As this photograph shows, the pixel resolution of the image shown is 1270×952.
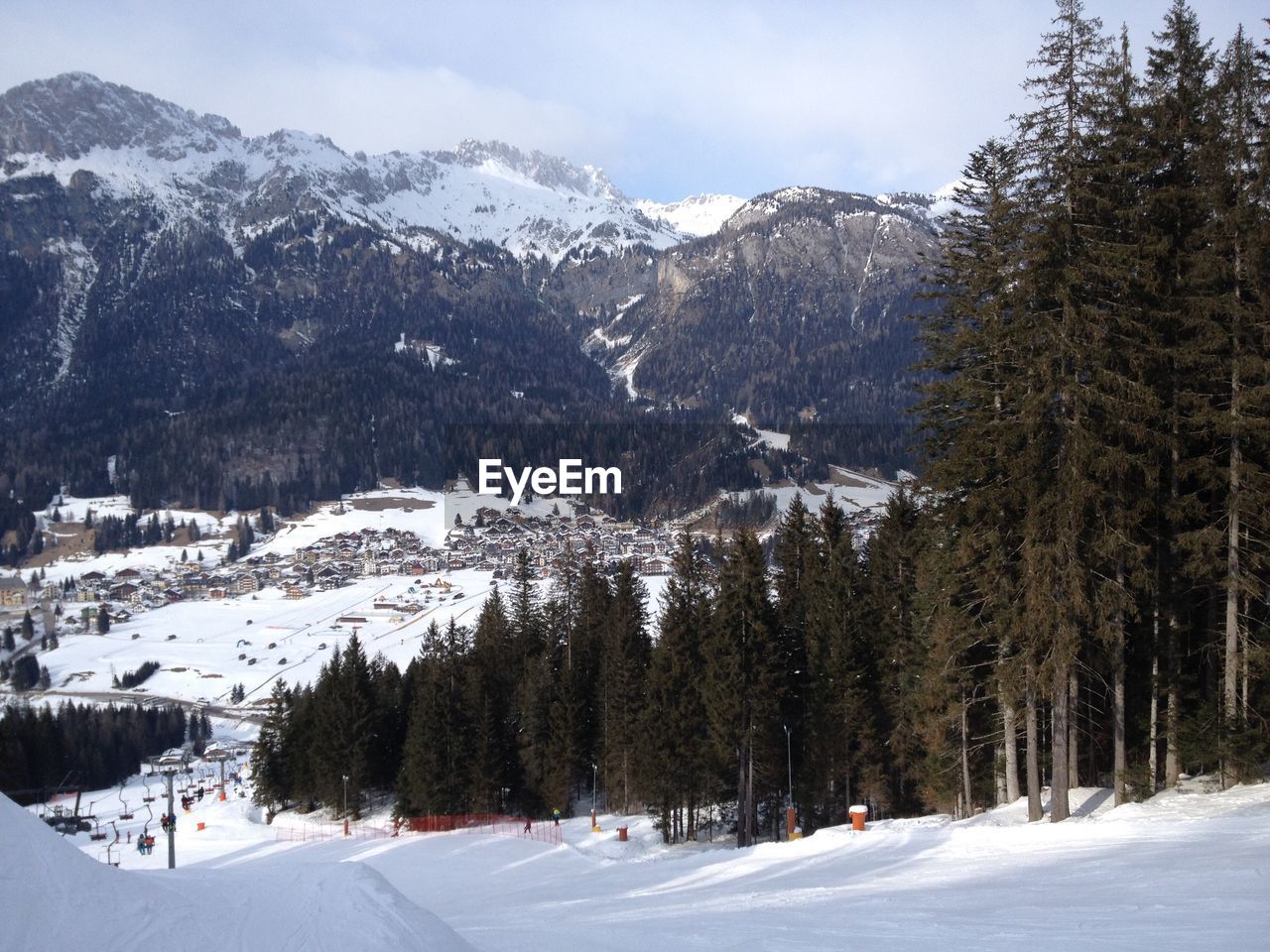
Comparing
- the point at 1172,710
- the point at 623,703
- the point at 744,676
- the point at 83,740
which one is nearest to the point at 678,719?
the point at 744,676

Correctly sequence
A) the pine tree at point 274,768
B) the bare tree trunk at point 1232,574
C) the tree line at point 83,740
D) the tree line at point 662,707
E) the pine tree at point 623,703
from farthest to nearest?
1. the tree line at point 83,740
2. the pine tree at point 274,768
3. the pine tree at point 623,703
4. the tree line at point 662,707
5. the bare tree trunk at point 1232,574

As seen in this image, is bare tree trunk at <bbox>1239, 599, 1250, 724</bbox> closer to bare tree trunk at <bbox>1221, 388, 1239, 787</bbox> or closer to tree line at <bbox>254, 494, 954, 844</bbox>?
bare tree trunk at <bbox>1221, 388, 1239, 787</bbox>

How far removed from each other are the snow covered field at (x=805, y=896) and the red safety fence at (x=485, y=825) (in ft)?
43.9

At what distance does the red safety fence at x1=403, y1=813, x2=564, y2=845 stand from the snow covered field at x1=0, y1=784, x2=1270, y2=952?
13.4 metres

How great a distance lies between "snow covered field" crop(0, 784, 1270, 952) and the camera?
841 centimetres

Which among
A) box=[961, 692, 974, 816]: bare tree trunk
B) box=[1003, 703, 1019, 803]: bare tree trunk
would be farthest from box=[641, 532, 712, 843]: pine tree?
box=[1003, 703, 1019, 803]: bare tree trunk

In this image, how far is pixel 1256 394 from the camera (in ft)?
45.6

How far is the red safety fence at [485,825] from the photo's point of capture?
101 ft

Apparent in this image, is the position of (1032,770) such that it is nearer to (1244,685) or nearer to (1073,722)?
(1073,722)

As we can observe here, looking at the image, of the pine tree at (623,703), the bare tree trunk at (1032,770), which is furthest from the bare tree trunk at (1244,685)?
the pine tree at (623,703)

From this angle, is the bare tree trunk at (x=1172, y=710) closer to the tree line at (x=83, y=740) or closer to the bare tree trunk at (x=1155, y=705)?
the bare tree trunk at (x=1155, y=705)

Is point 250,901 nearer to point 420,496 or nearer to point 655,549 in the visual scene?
point 655,549

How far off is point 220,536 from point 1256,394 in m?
166

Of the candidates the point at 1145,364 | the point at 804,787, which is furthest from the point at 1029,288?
the point at 804,787
